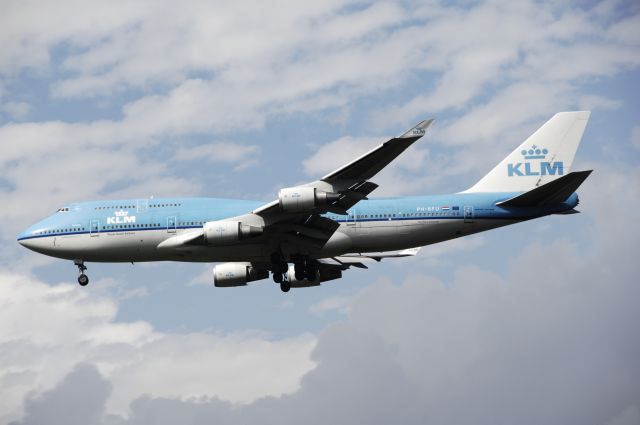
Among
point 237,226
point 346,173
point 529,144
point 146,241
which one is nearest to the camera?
point 346,173

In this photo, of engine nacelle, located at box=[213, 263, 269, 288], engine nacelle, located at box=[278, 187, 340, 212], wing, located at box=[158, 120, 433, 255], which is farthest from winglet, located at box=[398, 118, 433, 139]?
engine nacelle, located at box=[213, 263, 269, 288]

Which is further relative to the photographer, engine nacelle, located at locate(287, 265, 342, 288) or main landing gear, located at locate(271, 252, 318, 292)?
engine nacelle, located at locate(287, 265, 342, 288)

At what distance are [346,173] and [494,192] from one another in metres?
10.2

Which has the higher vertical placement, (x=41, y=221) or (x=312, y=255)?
(x=41, y=221)

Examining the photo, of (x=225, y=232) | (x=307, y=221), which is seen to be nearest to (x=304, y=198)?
(x=307, y=221)

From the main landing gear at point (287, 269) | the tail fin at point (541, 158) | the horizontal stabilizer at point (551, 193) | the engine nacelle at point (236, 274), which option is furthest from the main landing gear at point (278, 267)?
the horizontal stabilizer at point (551, 193)

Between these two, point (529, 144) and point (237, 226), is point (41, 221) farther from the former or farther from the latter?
point (529, 144)

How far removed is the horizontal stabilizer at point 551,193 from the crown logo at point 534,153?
4807 mm

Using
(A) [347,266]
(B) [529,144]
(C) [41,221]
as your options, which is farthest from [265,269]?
(B) [529,144]

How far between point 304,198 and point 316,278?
10.9 metres

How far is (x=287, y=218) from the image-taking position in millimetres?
46438

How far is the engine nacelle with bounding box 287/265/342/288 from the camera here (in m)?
53.7

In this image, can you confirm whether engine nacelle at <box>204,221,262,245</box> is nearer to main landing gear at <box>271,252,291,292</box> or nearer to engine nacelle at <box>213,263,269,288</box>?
main landing gear at <box>271,252,291,292</box>

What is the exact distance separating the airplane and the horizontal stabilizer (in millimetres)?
49
